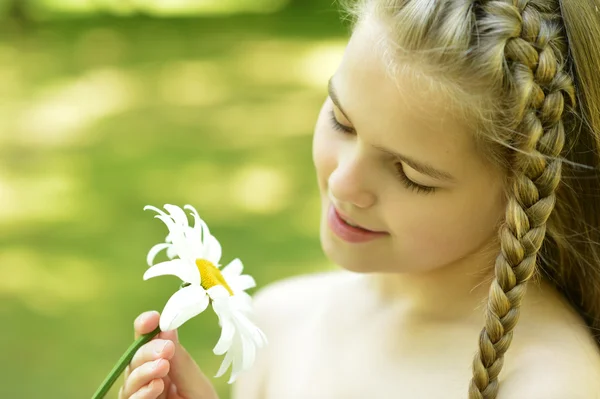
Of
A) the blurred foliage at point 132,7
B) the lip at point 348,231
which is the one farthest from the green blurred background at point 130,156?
the lip at point 348,231

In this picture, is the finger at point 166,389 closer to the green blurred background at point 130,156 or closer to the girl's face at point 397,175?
the girl's face at point 397,175

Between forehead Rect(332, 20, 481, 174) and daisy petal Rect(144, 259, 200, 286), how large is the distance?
293 mm

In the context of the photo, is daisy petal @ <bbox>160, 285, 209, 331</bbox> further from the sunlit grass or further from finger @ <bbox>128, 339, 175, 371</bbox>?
the sunlit grass

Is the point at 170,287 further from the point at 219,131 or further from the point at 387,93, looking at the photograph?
the point at 387,93

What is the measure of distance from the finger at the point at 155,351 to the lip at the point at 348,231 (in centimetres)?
29

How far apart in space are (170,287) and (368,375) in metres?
1.58

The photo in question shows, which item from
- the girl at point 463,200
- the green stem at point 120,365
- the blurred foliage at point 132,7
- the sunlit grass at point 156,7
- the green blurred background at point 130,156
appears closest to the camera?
the green stem at point 120,365

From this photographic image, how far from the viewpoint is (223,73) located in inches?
178

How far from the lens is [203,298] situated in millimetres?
1145

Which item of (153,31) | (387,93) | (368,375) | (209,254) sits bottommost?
(153,31)

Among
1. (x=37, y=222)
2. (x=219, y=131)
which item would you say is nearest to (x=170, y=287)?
(x=37, y=222)

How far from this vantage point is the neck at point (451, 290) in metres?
1.39

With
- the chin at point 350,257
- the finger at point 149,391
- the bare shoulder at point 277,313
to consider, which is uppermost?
the chin at point 350,257

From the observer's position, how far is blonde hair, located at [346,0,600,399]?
3.91ft
